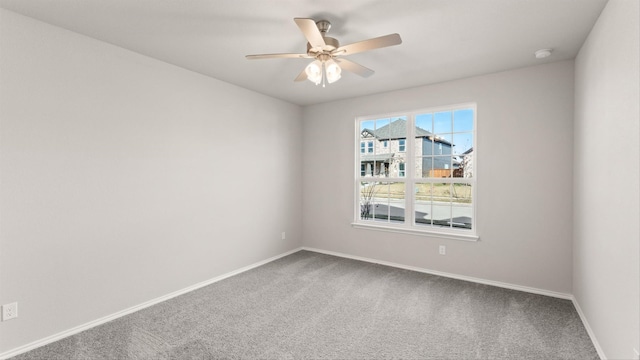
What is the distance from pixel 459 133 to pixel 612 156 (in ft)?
6.45

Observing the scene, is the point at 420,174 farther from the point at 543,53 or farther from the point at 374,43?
the point at 374,43

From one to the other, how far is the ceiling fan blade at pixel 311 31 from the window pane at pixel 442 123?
2.45 m

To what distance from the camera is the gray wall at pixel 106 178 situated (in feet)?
7.43

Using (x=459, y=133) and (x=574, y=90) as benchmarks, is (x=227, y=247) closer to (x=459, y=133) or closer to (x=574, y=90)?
(x=459, y=133)

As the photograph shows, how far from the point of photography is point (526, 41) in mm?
2689

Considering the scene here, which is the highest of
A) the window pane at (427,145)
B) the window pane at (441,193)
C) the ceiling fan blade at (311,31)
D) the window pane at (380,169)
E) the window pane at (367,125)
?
the ceiling fan blade at (311,31)

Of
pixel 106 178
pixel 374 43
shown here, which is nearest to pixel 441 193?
pixel 374 43

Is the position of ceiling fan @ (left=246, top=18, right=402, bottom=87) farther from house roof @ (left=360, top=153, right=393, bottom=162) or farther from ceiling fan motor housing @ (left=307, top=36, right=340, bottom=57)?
house roof @ (left=360, top=153, right=393, bottom=162)

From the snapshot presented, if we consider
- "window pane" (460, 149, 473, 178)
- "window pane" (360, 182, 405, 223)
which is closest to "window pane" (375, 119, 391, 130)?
"window pane" (360, 182, 405, 223)

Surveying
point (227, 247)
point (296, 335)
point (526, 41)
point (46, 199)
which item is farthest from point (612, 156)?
point (46, 199)

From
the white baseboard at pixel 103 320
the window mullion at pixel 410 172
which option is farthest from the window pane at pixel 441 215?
the white baseboard at pixel 103 320

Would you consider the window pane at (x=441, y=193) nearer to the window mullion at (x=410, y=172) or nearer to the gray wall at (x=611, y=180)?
the window mullion at (x=410, y=172)

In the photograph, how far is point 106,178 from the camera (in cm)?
275

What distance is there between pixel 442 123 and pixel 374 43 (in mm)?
2332
